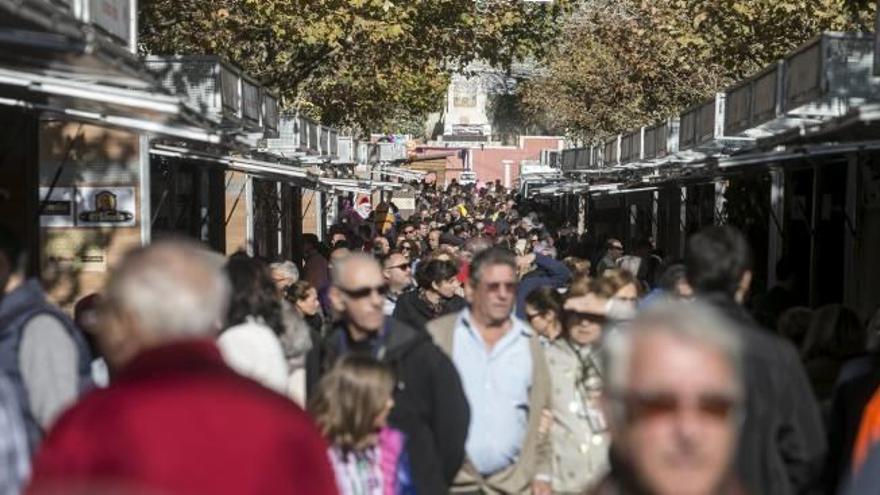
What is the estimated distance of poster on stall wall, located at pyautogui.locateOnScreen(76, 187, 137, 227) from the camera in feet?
43.9

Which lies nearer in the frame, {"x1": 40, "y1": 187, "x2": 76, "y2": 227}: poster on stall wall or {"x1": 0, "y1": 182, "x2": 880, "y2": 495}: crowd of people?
{"x1": 0, "y1": 182, "x2": 880, "y2": 495}: crowd of people

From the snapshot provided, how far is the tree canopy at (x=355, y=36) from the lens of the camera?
75.9 feet

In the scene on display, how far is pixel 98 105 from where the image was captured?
9.28 metres

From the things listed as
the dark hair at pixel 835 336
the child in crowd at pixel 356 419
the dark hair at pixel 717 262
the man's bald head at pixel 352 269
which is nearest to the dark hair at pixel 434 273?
the dark hair at pixel 835 336

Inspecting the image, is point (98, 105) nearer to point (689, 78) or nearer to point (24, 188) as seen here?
point (24, 188)

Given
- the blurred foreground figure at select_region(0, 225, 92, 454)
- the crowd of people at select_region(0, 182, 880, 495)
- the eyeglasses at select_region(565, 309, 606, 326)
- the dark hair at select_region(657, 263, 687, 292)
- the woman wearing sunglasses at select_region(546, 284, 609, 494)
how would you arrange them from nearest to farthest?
the crowd of people at select_region(0, 182, 880, 495) < the blurred foreground figure at select_region(0, 225, 92, 454) < the woman wearing sunglasses at select_region(546, 284, 609, 494) < the eyeglasses at select_region(565, 309, 606, 326) < the dark hair at select_region(657, 263, 687, 292)

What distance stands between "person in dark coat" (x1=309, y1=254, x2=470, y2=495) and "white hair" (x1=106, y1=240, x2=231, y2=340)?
3092 mm

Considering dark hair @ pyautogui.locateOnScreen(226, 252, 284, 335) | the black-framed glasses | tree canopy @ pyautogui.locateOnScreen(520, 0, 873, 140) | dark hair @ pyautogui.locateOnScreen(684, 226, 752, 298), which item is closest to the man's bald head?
dark hair @ pyautogui.locateOnScreen(226, 252, 284, 335)

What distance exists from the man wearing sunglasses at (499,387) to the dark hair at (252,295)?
0.78 m

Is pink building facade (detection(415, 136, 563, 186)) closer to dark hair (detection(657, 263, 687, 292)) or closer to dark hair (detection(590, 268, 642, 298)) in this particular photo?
dark hair (detection(657, 263, 687, 292))

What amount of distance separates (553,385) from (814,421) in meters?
2.07

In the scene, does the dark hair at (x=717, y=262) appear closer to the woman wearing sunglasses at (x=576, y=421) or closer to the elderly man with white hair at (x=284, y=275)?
the woman wearing sunglasses at (x=576, y=421)

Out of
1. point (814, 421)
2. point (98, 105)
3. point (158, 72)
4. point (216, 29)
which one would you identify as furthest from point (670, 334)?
point (216, 29)

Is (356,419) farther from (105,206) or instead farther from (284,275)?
(105,206)
